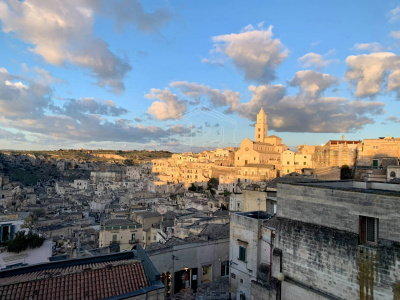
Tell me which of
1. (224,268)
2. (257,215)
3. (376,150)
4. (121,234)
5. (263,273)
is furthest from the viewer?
(376,150)

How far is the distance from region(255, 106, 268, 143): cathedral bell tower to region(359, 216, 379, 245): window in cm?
8224

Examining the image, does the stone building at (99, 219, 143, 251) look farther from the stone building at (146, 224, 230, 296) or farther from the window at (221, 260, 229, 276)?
the window at (221, 260, 229, 276)

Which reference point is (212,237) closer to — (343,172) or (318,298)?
(318,298)

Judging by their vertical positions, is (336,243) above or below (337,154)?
below

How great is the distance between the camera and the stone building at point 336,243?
700cm

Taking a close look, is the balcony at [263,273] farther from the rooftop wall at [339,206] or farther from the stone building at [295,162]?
the stone building at [295,162]

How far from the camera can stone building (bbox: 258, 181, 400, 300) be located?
700cm

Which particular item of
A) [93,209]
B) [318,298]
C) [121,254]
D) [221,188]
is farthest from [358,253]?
[221,188]

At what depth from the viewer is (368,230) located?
24.8ft

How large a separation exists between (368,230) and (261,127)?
3276 inches

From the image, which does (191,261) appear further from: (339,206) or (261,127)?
(261,127)

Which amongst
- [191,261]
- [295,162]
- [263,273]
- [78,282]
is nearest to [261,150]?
[295,162]

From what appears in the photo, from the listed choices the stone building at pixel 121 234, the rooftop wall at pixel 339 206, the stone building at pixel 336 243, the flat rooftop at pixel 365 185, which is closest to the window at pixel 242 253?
the stone building at pixel 336 243

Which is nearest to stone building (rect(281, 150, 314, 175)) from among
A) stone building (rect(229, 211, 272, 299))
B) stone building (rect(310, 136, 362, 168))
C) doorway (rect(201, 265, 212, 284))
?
stone building (rect(310, 136, 362, 168))
